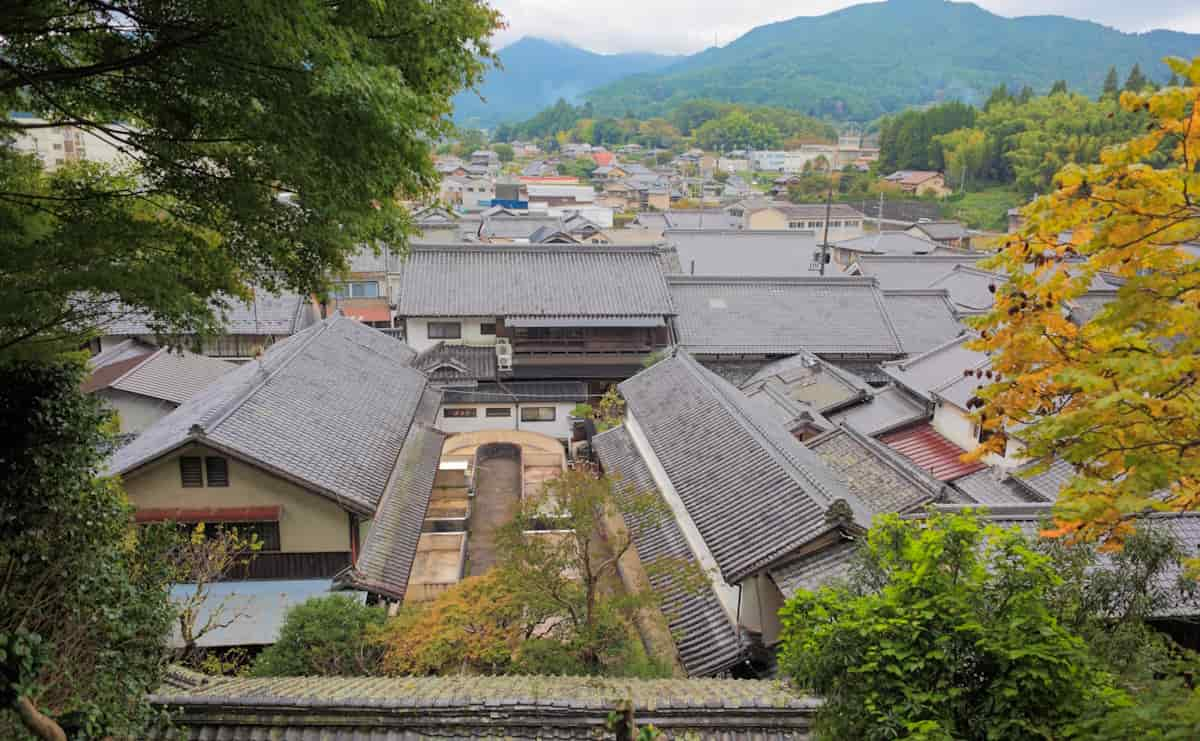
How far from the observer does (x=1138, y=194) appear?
505cm

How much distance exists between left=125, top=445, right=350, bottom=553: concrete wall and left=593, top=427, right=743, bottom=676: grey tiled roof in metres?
6.75

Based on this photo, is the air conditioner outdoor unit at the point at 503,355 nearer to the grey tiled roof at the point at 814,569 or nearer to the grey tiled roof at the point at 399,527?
the grey tiled roof at the point at 399,527

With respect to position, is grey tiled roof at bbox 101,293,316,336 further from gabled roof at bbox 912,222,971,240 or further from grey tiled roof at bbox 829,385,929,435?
gabled roof at bbox 912,222,971,240

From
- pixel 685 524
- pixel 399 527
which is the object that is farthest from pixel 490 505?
pixel 685 524

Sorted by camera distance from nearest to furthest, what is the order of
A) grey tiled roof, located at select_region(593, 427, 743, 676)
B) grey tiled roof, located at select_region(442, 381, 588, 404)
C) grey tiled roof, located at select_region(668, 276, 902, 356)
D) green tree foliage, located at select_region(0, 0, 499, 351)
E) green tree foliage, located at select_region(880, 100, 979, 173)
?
green tree foliage, located at select_region(0, 0, 499, 351)
grey tiled roof, located at select_region(593, 427, 743, 676)
grey tiled roof, located at select_region(442, 381, 588, 404)
grey tiled roof, located at select_region(668, 276, 902, 356)
green tree foliage, located at select_region(880, 100, 979, 173)

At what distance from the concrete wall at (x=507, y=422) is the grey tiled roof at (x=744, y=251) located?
2129cm

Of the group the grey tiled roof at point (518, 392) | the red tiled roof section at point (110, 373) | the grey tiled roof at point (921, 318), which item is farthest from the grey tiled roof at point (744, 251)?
the red tiled roof section at point (110, 373)

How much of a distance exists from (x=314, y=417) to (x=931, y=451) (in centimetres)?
1755

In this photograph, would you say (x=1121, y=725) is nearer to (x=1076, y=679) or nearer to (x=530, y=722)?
(x=1076, y=679)

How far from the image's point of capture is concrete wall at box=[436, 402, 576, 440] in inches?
1175

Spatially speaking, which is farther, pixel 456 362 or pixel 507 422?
pixel 456 362

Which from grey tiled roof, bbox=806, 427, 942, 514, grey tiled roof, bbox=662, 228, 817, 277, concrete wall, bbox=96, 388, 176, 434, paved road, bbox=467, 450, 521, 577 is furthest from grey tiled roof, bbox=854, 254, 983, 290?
concrete wall, bbox=96, 388, 176, 434

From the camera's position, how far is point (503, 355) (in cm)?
3175

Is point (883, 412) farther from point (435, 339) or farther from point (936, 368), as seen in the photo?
point (435, 339)
